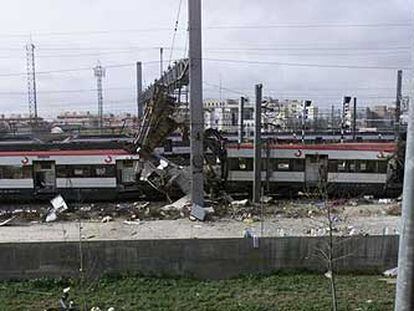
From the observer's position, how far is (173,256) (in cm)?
1611

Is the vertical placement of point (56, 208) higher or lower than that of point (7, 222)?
higher

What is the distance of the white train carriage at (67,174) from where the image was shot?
106ft

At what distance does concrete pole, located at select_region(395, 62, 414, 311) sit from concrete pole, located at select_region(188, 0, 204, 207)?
2185cm

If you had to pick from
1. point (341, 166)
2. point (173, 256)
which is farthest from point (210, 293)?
point (341, 166)

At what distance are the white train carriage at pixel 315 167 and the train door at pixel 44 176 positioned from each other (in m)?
10.9

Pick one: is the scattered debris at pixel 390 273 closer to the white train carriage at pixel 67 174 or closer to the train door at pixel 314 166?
the train door at pixel 314 166

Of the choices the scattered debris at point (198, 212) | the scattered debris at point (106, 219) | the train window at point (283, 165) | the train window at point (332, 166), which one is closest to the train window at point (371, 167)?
the train window at point (332, 166)

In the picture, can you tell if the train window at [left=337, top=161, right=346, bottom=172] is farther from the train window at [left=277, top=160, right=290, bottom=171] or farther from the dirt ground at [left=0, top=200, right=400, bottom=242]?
the dirt ground at [left=0, top=200, right=400, bottom=242]

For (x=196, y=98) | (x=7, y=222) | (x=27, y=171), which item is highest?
(x=196, y=98)

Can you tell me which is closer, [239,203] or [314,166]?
[239,203]

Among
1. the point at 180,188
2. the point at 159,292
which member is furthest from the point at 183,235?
the point at 180,188

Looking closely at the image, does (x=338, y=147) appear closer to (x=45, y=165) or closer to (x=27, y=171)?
(x=45, y=165)

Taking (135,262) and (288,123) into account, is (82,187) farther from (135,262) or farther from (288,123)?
(288,123)

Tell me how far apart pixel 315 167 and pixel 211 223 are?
11.0m
